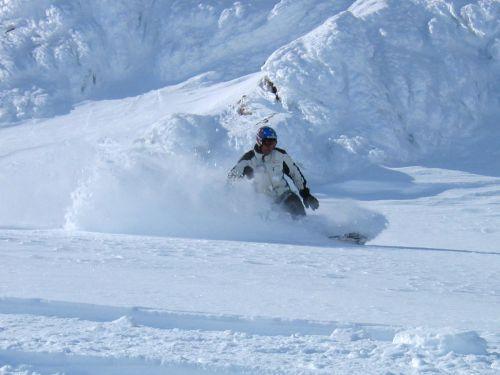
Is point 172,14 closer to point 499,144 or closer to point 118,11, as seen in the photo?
point 118,11

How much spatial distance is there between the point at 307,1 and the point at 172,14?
472 centimetres

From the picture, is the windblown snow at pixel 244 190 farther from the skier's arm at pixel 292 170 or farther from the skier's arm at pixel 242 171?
the skier's arm at pixel 292 170

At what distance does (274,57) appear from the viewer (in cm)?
1756

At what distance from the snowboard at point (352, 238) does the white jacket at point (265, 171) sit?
86 cm

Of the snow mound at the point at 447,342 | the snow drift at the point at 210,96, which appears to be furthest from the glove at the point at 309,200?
the snow mound at the point at 447,342

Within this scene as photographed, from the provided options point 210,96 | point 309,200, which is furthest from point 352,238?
point 210,96

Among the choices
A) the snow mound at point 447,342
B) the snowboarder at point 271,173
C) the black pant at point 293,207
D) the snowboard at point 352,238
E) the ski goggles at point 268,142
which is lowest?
the snow mound at point 447,342

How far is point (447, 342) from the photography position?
295cm

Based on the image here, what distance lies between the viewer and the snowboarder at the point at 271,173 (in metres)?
8.55

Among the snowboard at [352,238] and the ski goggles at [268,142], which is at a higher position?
the ski goggles at [268,142]

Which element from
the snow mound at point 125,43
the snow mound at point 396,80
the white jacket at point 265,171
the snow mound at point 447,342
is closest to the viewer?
the snow mound at point 447,342

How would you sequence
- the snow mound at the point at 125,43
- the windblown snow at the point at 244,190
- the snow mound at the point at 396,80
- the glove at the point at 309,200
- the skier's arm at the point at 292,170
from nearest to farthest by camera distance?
1. the windblown snow at the point at 244,190
2. the glove at the point at 309,200
3. the skier's arm at the point at 292,170
4. the snow mound at the point at 396,80
5. the snow mound at the point at 125,43

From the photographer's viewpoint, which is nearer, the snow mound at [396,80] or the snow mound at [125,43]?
the snow mound at [396,80]

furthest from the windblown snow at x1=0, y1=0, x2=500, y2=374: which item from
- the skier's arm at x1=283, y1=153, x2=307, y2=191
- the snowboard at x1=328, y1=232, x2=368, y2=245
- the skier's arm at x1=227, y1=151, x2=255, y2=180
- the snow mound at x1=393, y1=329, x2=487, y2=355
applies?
the skier's arm at x1=283, y1=153, x2=307, y2=191
